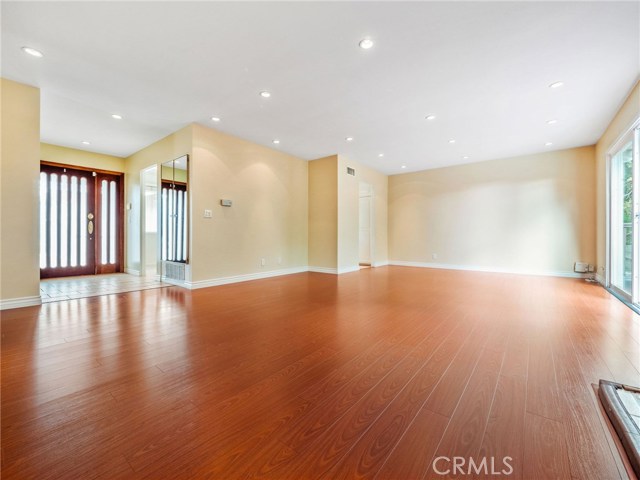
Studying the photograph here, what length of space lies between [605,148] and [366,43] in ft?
17.2

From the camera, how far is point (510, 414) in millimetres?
1411

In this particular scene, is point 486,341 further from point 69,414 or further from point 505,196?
point 505,196

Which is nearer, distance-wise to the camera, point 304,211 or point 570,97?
point 570,97

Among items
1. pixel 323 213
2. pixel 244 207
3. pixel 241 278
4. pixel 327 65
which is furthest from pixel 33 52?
pixel 323 213

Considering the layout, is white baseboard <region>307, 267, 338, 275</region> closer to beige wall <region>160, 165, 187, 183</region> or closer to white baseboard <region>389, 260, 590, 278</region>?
white baseboard <region>389, 260, 590, 278</region>

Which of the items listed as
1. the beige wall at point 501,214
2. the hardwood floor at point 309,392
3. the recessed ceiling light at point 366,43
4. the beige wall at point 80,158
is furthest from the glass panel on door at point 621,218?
the beige wall at point 80,158

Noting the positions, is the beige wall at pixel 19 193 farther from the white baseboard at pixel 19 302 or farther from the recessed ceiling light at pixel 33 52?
the recessed ceiling light at pixel 33 52

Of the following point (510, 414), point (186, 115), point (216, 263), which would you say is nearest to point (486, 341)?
point (510, 414)

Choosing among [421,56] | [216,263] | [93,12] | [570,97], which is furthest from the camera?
[216,263]

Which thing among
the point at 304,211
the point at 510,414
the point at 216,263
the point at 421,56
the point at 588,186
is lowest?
→ the point at 510,414

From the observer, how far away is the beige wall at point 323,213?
6500mm

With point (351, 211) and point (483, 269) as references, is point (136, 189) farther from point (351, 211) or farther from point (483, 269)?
point (483, 269)

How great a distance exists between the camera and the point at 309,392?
1.61 metres

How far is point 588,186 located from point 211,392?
802cm
